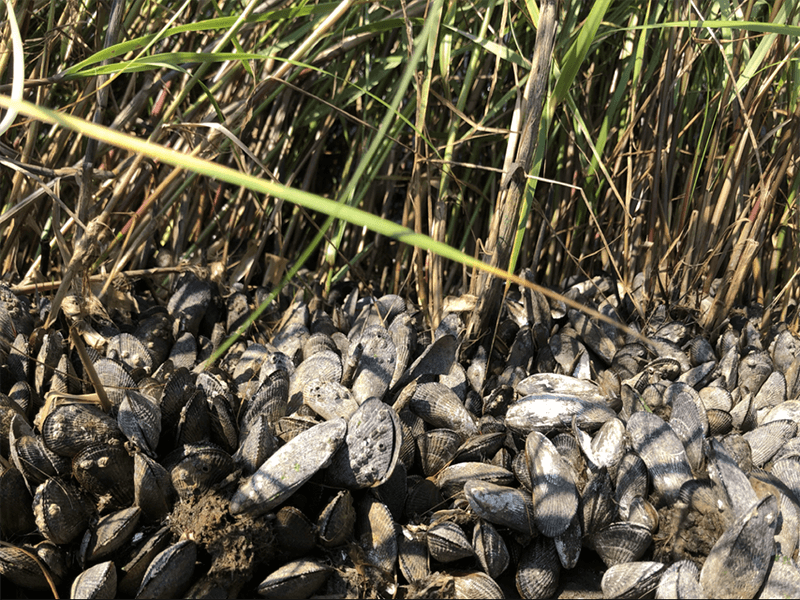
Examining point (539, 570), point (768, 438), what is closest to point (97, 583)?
point (539, 570)

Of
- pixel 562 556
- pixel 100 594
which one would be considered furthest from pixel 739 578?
pixel 100 594

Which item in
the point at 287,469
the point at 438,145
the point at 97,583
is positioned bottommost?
the point at 97,583

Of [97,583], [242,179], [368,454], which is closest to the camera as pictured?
[242,179]

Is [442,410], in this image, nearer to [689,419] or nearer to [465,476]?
[465,476]

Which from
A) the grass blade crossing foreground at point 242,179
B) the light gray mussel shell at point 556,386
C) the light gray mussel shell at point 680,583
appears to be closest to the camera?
the grass blade crossing foreground at point 242,179

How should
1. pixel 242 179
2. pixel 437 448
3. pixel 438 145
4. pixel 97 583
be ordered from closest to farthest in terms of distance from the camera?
pixel 242 179 → pixel 97 583 → pixel 437 448 → pixel 438 145

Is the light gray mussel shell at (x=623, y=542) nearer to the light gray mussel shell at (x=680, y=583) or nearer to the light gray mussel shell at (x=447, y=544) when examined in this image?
the light gray mussel shell at (x=680, y=583)

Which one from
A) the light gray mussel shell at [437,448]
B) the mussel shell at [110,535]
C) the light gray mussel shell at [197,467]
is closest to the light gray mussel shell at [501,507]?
the light gray mussel shell at [437,448]
